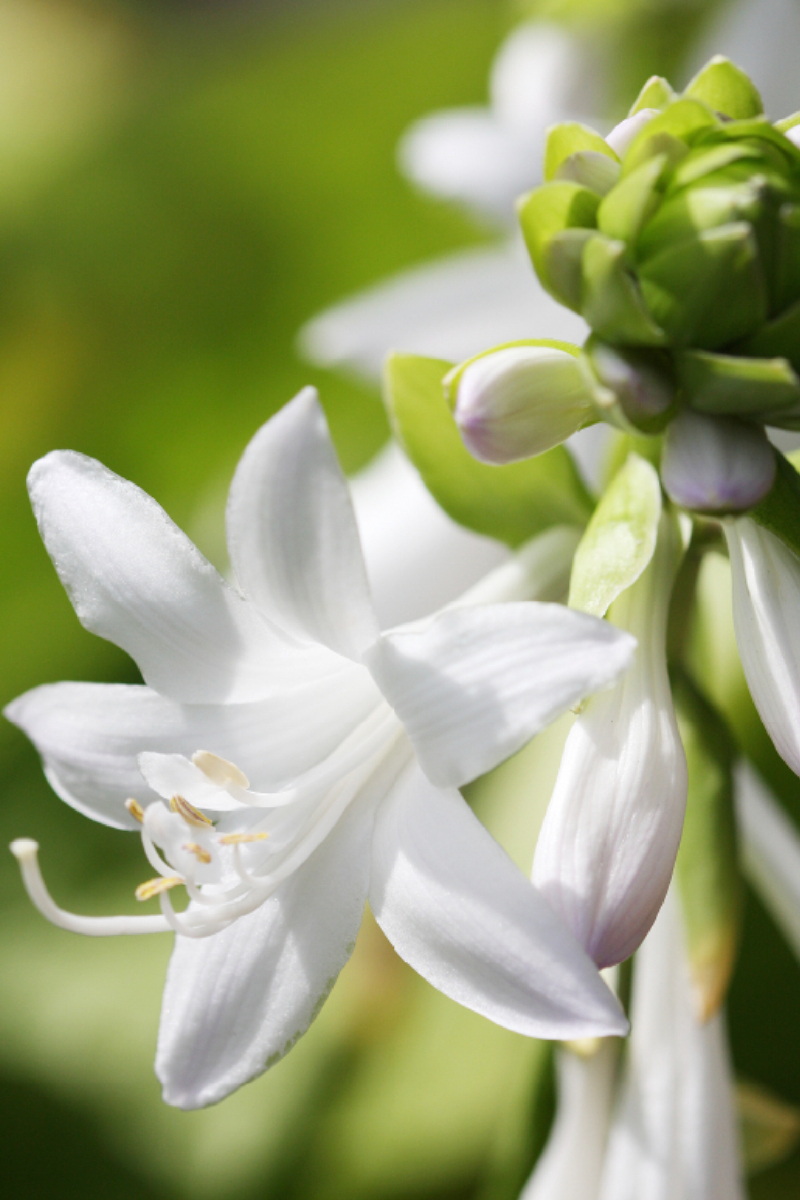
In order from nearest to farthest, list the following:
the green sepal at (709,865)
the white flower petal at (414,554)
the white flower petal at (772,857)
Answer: the green sepal at (709,865)
the white flower petal at (772,857)
the white flower petal at (414,554)

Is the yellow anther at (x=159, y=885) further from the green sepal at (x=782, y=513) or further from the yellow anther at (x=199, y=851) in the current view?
the green sepal at (x=782, y=513)

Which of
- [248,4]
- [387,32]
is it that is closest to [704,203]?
[387,32]

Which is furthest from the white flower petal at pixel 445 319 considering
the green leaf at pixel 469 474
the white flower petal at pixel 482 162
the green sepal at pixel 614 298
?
the green sepal at pixel 614 298

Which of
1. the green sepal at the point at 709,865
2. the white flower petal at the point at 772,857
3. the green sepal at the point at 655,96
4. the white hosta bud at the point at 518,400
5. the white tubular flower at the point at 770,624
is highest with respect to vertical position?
the green sepal at the point at 655,96

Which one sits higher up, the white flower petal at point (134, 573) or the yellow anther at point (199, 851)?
the white flower petal at point (134, 573)

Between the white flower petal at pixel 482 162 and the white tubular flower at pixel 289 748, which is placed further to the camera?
the white flower petal at pixel 482 162

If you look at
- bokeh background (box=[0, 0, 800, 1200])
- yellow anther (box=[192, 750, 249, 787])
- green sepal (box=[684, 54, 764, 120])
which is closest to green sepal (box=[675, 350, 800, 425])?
green sepal (box=[684, 54, 764, 120])

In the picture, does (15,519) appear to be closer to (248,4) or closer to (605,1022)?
(605,1022)
